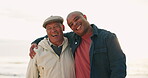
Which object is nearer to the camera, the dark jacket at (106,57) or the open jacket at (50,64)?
the dark jacket at (106,57)

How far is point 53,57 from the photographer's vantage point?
4.16 m

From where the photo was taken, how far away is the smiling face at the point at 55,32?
13.8 feet

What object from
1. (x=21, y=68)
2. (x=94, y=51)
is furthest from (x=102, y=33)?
(x=21, y=68)

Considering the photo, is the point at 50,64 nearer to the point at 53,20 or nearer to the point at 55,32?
the point at 55,32

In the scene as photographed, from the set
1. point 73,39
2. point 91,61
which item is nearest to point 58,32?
point 73,39

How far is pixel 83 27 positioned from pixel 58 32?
16.9 inches

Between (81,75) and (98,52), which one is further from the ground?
(98,52)

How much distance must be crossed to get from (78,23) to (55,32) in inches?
15.9

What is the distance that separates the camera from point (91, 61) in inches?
153

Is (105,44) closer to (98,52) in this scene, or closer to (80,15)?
(98,52)

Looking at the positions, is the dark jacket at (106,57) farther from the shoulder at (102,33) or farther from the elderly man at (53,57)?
the elderly man at (53,57)

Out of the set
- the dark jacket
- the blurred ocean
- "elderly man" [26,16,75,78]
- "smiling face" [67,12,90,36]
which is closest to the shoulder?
the dark jacket

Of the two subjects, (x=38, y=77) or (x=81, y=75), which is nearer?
(x=81, y=75)

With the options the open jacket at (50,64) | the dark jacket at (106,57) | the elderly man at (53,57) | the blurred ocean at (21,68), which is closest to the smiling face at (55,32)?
the elderly man at (53,57)
